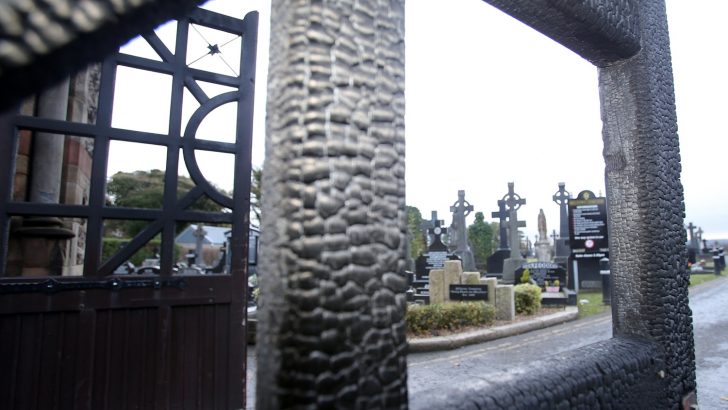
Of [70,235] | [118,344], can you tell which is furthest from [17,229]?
[118,344]

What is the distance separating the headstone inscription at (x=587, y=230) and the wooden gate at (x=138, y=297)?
1169 centimetres

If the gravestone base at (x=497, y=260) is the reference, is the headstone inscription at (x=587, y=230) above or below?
above

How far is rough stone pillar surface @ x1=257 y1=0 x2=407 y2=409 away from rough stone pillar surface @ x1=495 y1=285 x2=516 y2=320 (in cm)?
798

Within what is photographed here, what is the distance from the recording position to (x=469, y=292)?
8.77 meters

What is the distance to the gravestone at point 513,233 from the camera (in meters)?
14.6

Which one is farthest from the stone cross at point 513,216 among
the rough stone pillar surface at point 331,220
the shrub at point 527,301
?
the rough stone pillar surface at point 331,220

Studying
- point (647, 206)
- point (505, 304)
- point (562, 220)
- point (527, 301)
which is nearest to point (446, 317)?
point (505, 304)

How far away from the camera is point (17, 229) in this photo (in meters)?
3.06

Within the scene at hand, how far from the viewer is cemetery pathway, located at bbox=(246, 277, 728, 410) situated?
13.4 ft

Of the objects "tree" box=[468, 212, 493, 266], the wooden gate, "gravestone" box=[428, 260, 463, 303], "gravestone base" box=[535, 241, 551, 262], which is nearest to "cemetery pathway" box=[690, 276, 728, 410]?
the wooden gate

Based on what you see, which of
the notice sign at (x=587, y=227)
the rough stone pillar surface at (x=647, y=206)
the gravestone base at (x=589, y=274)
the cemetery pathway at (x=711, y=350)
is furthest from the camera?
the gravestone base at (x=589, y=274)

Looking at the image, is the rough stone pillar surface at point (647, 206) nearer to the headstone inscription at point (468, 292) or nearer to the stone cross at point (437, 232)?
the headstone inscription at point (468, 292)

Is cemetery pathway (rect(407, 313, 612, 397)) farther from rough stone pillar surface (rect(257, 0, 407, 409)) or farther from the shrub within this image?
rough stone pillar surface (rect(257, 0, 407, 409))

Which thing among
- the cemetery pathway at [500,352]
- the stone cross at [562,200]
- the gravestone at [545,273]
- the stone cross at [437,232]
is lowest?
the cemetery pathway at [500,352]
